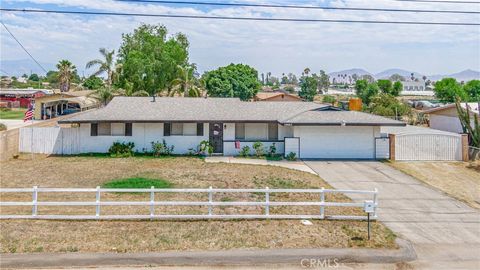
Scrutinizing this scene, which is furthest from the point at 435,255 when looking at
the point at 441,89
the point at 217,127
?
the point at 441,89

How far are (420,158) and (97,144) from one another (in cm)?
1923

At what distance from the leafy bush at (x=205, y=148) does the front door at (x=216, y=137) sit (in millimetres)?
477

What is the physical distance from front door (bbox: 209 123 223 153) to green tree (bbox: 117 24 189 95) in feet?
71.0

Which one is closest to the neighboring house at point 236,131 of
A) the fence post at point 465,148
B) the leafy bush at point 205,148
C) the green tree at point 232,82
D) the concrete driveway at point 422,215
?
the leafy bush at point 205,148

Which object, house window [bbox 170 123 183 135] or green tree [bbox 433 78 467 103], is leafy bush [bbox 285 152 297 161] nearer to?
house window [bbox 170 123 183 135]

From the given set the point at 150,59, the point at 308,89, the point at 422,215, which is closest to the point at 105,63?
the point at 150,59

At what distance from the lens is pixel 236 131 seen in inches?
965

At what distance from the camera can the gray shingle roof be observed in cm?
2314

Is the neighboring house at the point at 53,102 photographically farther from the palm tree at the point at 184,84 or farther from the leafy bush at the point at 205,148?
the leafy bush at the point at 205,148

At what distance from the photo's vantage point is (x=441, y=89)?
66250 mm

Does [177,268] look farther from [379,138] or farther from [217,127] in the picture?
[379,138]

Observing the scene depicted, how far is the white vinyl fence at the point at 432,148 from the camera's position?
75.5 ft

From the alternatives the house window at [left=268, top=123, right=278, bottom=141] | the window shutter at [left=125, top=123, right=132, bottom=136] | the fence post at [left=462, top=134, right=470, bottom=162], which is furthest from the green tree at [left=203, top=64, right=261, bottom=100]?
the fence post at [left=462, top=134, right=470, bottom=162]

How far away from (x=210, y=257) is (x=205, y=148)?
48.8 ft
